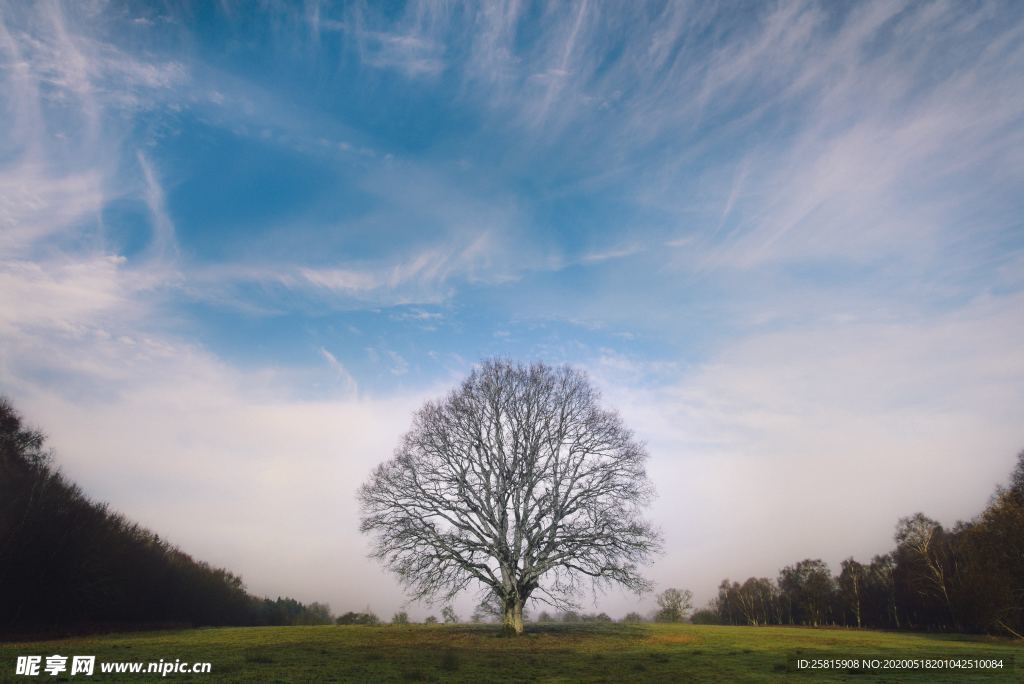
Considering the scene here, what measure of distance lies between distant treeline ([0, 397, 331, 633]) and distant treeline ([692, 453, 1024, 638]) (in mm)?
58642

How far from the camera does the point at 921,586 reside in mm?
60156

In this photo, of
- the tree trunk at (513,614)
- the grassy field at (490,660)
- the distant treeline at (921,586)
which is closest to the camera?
the grassy field at (490,660)

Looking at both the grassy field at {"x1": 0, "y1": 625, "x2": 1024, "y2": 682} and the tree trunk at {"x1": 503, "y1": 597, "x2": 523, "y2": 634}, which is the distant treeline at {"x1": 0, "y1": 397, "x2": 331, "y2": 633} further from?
the tree trunk at {"x1": 503, "y1": 597, "x2": 523, "y2": 634}

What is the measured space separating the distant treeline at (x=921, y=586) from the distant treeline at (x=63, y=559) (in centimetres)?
5864

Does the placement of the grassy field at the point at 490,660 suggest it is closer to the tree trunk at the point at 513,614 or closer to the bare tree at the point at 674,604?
the tree trunk at the point at 513,614

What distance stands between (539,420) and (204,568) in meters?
49.5

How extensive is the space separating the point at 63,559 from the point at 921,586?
81.2 meters

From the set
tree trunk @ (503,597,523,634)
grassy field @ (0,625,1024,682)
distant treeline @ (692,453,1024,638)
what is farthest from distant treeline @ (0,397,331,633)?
distant treeline @ (692,453,1024,638)

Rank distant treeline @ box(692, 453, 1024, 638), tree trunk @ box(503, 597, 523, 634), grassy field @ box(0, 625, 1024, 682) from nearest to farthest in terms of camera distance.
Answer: grassy field @ box(0, 625, 1024, 682)
tree trunk @ box(503, 597, 523, 634)
distant treeline @ box(692, 453, 1024, 638)

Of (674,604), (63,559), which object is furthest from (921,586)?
(63,559)

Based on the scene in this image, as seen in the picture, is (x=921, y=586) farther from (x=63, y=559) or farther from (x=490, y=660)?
(x=63, y=559)

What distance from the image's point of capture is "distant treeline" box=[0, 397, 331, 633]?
2786cm

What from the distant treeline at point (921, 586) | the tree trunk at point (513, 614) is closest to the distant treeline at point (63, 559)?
the tree trunk at point (513, 614)

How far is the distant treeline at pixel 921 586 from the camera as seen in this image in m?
36.1
